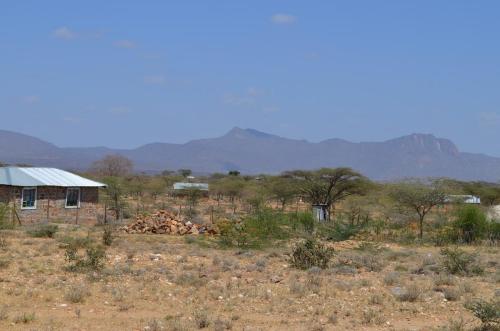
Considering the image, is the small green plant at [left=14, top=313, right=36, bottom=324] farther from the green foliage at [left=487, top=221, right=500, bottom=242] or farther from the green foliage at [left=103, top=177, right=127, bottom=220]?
the green foliage at [left=103, top=177, right=127, bottom=220]

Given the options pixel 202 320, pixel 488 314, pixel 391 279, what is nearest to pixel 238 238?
pixel 391 279

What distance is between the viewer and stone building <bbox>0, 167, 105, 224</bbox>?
118ft

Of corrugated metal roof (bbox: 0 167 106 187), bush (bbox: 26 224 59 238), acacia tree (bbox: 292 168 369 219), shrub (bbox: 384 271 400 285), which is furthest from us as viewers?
acacia tree (bbox: 292 168 369 219)

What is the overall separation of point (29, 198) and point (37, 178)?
4.54 feet

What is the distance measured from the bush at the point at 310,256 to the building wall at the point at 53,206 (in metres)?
21.7

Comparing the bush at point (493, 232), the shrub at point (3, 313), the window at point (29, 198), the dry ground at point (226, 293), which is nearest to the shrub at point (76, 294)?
the dry ground at point (226, 293)

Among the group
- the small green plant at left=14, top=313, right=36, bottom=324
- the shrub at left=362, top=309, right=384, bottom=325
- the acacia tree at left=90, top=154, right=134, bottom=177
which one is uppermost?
the acacia tree at left=90, top=154, right=134, bottom=177

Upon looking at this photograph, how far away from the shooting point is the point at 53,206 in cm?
3747

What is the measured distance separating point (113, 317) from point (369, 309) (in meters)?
4.46

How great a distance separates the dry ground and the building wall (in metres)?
17.1

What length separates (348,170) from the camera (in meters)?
43.9

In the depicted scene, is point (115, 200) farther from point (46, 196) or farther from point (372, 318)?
point (372, 318)

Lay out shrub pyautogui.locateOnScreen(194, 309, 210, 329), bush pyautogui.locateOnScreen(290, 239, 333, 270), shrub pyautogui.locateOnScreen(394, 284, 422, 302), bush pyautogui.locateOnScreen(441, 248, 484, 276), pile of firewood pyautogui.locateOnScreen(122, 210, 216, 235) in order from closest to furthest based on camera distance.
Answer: shrub pyautogui.locateOnScreen(194, 309, 210, 329) < shrub pyautogui.locateOnScreen(394, 284, 422, 302) < bush pyautogui.locateOnScreen(441, 248, 484, 276) < bush pyautogui.locateOnScreen(290, 239, 333, 270) < pile of firewood pyautogui.locateOnScreen(122, 210, 216, 235)

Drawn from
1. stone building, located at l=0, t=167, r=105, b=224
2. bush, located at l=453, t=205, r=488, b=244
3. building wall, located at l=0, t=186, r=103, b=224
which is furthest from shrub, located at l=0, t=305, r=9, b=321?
building wall, located at l=0, t=186, r=103, b=224
